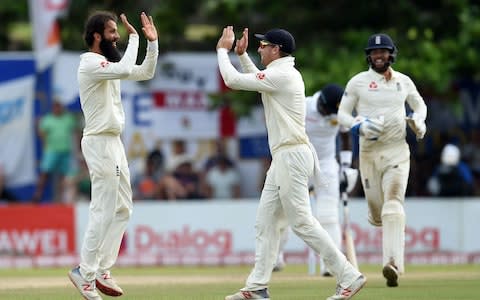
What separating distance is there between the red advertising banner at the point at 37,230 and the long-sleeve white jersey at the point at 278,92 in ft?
29.8

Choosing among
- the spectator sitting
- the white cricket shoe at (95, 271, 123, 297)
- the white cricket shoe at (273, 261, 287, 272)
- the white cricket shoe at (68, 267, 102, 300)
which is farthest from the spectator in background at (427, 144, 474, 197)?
the white cricket shoe at (68, 267, 102, 300)

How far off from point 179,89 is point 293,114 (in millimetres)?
11364

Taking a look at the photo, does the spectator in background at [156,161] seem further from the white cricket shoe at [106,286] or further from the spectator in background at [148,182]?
the white cricket shoe at [106,286]

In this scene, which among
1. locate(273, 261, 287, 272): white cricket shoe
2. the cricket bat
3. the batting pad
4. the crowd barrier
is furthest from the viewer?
the crowd barrier

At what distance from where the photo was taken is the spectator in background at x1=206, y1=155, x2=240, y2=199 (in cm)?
2141

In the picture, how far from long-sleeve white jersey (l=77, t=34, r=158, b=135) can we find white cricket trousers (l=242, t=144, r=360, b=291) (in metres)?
1.37

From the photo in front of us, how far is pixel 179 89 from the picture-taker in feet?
72.5

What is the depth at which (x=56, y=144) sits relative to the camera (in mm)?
21234

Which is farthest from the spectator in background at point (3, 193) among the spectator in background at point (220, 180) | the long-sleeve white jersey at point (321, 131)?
the long-sleeve white jersey at point (321, 131)

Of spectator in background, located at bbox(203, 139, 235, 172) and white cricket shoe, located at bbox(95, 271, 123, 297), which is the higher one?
spectator in background, located at bbox(203, 139, 235, 172)

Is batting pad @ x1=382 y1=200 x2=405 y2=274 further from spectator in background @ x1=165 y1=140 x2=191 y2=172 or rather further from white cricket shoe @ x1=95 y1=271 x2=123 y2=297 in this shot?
spectator in background @ x1=165 y1=140 x2=191 y2=172

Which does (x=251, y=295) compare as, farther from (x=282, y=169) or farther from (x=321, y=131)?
(x=321, y=131)

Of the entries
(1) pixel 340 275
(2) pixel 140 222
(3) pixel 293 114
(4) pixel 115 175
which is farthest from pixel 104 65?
(2) pixel 140 222

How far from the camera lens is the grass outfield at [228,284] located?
11731mm
